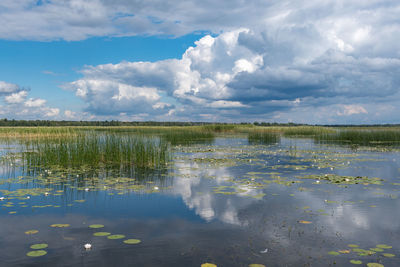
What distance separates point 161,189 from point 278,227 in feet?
17.5

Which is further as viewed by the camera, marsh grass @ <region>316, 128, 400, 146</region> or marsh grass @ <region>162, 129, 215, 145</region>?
marsh grass @ <region>316, 128, 400, 146</region>

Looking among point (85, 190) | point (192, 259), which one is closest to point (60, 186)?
point (85, 190)

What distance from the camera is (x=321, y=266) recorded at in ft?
17.3

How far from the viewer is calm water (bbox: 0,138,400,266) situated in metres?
5.72

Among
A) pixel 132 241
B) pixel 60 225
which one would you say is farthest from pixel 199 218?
pixel 60 225

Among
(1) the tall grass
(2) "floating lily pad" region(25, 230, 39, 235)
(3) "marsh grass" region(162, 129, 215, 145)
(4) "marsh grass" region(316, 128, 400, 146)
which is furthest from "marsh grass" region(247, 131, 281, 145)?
Answer: (2) "floating lily pad" region(25, 230, 39, 235)

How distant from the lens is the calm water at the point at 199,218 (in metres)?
5.72

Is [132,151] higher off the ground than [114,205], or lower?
higher

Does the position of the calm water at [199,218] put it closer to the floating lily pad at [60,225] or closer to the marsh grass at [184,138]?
the floating lily pad at [60,225]

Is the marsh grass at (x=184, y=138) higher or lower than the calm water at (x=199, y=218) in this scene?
higher

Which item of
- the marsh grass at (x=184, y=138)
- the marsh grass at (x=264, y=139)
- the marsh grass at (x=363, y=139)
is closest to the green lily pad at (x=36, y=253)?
the marsh grass at (x=184, y=138)

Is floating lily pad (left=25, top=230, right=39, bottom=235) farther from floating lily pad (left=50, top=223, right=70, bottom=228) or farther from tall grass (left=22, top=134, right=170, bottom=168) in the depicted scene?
tall grass (left=22, top=134, right=170, bottom=168)

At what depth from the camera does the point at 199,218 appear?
8.00 metres

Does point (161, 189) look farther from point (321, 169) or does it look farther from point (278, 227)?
point (321, 169)
